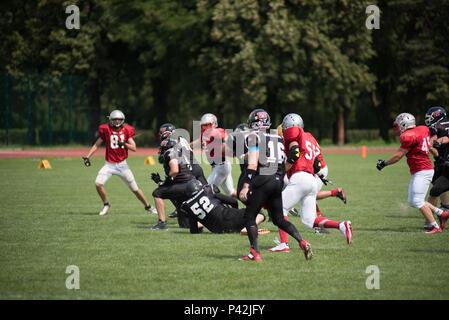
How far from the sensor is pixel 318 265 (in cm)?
840

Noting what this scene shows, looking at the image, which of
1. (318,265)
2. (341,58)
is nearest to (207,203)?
(318,265)

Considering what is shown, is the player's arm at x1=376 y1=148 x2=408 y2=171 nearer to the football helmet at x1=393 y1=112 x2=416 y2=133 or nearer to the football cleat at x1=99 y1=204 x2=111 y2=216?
the football helmet at x1=393 y1=112 x2=416 y2=133

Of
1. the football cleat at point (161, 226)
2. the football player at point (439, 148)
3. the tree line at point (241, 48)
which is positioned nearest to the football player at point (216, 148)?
the football cleat at point (161, 226)

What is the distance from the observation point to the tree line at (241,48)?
135 feet

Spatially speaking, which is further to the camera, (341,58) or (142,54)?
(142,54)

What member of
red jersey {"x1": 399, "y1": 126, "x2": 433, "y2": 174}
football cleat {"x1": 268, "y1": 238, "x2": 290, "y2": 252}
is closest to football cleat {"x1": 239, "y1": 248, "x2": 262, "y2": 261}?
football cleat {"x1": 268, "y1": 238, "x2": 290, "y2": 252}

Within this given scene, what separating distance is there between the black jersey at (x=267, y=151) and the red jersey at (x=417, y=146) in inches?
117

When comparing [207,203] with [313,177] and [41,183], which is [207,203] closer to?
[313,177]

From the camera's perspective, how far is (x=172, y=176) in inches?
446

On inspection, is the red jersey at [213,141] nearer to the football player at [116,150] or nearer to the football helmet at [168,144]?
the football helmet at [168,144]

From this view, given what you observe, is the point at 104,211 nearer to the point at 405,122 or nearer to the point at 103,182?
the point at 103,182

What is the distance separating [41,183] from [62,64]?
25.0m

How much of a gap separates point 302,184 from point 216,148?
3.65m
